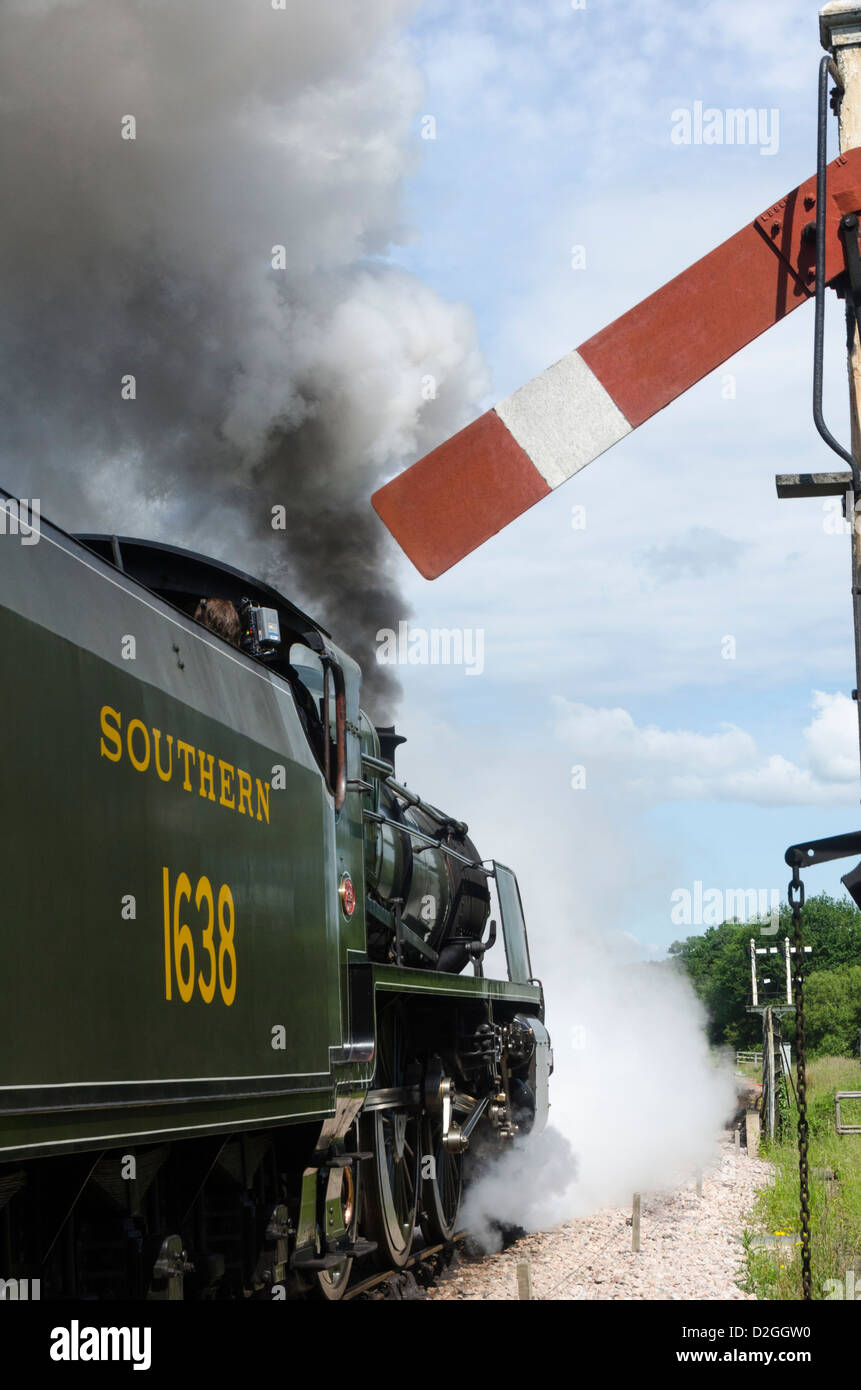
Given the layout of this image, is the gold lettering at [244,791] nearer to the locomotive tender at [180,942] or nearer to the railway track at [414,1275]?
the locomotive tender at [180,942]

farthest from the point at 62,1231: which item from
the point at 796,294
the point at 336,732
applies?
the point at 796,294

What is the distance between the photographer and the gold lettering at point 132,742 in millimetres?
3934

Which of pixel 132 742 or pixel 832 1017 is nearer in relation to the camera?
pixel 132 742

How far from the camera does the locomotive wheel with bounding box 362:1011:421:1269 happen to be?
780 centimetres

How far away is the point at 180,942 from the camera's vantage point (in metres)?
4.17

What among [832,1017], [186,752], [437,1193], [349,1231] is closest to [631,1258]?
[437,1193]

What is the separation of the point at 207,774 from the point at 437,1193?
571 centimetres

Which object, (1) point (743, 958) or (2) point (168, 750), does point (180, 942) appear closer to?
(2) point (168, 750)

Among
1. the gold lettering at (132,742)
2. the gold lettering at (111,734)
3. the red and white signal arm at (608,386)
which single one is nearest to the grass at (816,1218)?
the gold lettering at (132,742)

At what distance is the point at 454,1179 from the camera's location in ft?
33.2

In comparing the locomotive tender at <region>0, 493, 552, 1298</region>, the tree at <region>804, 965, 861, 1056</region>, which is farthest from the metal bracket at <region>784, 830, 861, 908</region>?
the tree at <region>804, 965, 861, 1056</region>

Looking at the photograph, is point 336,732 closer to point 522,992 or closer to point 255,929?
point 255,929

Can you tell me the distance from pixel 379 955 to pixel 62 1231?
4311mm
